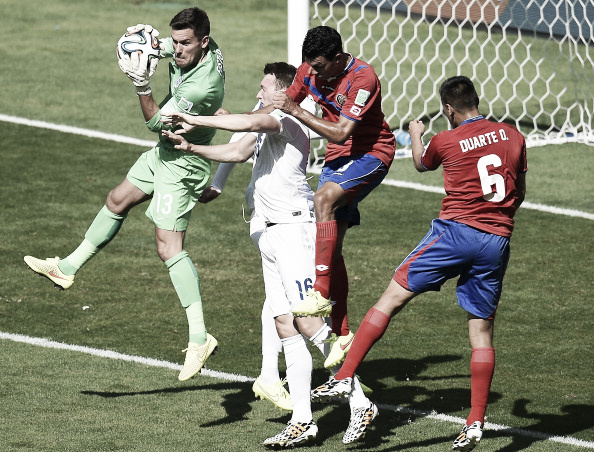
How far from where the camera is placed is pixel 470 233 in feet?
23.3

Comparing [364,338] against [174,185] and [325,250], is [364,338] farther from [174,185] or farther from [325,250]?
[174,185]

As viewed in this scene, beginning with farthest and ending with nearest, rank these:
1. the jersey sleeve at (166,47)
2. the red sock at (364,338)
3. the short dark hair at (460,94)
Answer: the jersey sleeve at (166,47), the red sock at (364,338), the short dark hair at (460,94)

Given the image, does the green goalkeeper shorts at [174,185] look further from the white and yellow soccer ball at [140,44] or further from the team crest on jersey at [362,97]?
the team crest on jersey at [362,97]

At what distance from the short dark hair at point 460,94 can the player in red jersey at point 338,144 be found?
738mm

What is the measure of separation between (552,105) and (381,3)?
115 inches

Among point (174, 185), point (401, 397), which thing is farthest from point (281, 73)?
point (401, 397)

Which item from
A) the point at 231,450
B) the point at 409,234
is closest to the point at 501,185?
the point at 231,450

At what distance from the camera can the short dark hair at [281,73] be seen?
25.9 feet

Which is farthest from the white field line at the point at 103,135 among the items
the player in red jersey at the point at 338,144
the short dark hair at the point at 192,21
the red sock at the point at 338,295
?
→ the short dark hair at the point at 192,21

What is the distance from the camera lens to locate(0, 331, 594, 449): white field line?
7.61m

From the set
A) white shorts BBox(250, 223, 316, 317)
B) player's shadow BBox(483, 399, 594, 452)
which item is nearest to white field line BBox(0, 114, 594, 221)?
player's shadow BBox(483, 399, 594, 452)

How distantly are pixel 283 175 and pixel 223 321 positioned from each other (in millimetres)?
2920

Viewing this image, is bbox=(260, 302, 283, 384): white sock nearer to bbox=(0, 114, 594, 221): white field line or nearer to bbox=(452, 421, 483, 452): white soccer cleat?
→ bbox=(452, 421, 483, 452): white soccer cleat

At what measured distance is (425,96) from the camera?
58.5ft
